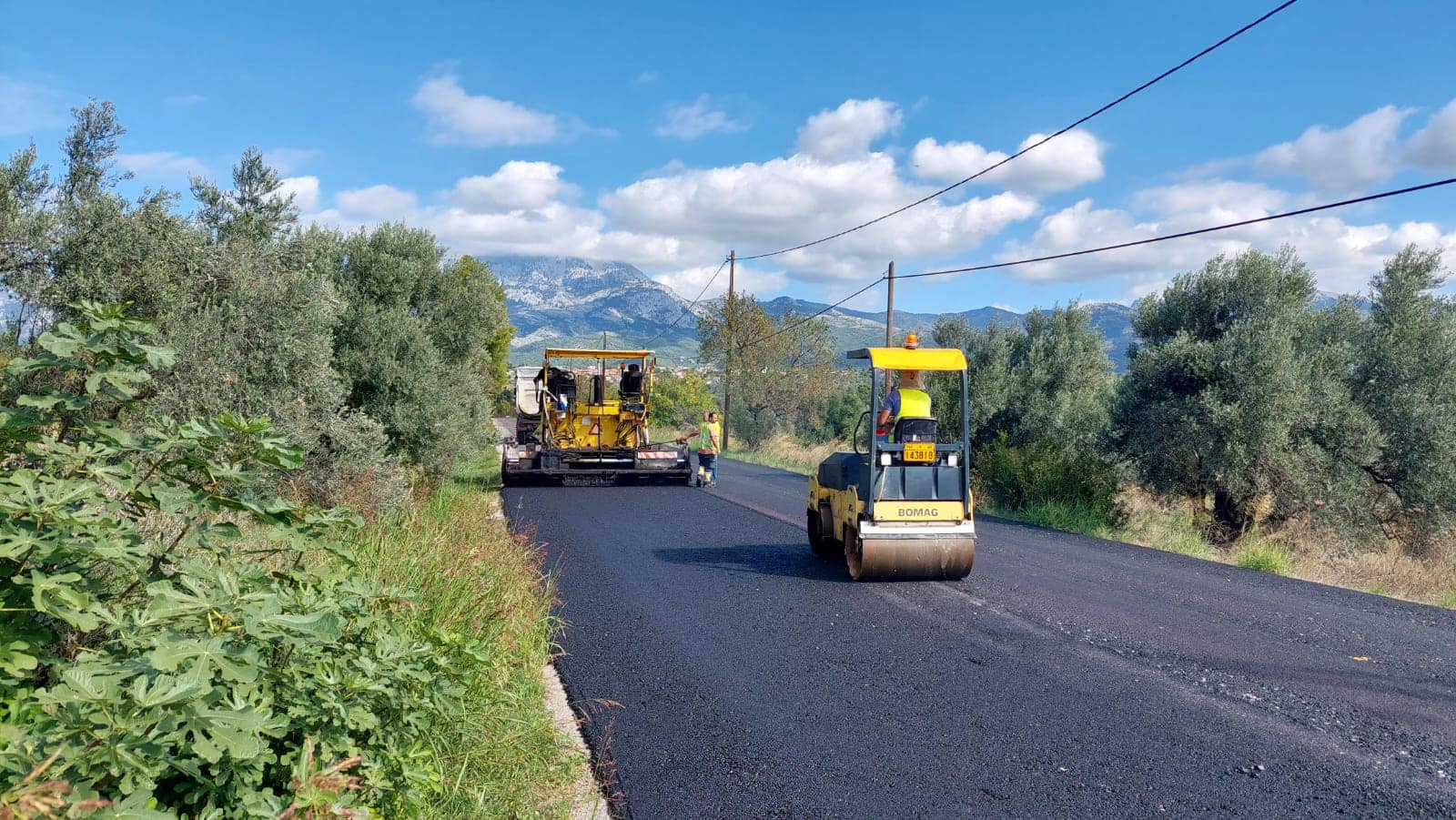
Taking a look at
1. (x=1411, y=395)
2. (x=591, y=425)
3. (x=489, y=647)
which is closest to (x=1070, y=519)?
(x=1411, y=395)

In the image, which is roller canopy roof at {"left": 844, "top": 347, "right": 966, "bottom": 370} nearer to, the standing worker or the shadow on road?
the shadow on road

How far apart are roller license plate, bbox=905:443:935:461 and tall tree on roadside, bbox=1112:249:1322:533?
7984 millimetres

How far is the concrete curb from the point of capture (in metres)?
4.09

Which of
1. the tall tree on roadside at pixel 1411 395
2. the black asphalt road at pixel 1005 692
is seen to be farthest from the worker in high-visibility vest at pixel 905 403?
the tall tree on roadside at pixel 1411 395

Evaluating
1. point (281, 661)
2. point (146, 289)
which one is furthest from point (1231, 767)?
point (146, 289)

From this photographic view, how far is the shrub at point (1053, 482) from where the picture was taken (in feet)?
52.7

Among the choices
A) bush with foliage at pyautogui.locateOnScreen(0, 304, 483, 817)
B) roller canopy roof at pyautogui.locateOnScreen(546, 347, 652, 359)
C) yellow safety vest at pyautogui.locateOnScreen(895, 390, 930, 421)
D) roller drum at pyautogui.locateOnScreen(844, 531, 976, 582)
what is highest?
roller canopy roof at pyautogui.locateOnScreen(546, 347, 652, 359)

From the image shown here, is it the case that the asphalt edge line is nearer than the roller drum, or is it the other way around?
the asphalt edge line

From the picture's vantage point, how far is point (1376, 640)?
7.24 metres

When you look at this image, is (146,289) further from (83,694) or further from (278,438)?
(83,694)

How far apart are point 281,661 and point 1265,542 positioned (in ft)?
46.8

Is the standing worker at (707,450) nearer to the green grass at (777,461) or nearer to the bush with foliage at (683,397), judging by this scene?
the green grass at (777,461)

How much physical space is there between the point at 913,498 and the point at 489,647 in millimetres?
4983


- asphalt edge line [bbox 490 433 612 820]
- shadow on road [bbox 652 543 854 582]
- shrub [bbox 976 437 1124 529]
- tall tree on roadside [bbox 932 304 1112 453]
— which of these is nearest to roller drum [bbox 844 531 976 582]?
shadow on road [bbox 652 543 854 582]
